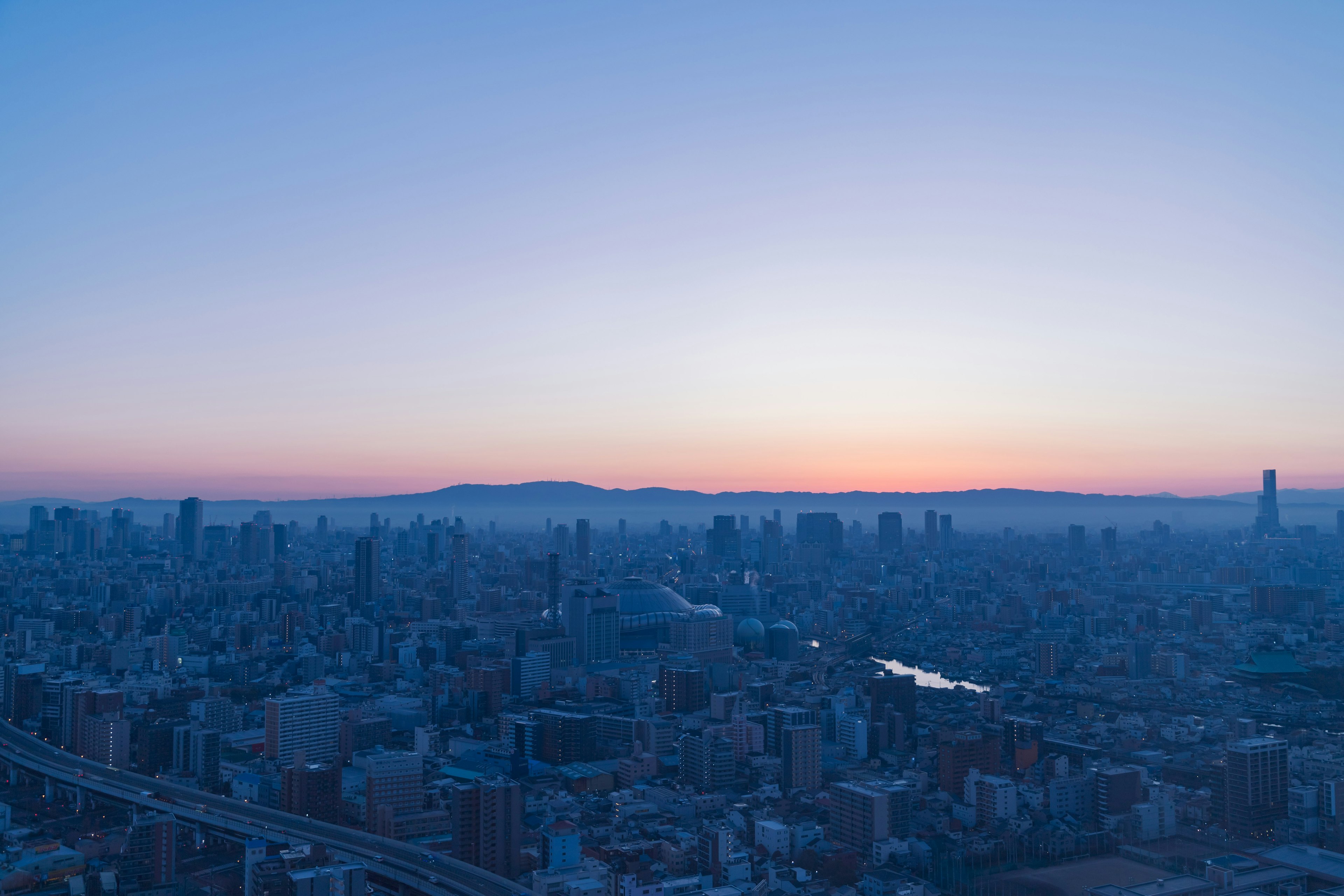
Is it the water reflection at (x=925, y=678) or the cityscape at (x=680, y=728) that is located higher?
the cityscape at (x=680, y=728)

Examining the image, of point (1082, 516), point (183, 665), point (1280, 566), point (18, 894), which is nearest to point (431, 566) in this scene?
point (183, 665)

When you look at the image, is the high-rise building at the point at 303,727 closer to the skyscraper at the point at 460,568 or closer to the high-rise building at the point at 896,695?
the high-rise building at the point at 896,695

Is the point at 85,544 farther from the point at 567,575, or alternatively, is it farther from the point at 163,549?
the point at 567,575

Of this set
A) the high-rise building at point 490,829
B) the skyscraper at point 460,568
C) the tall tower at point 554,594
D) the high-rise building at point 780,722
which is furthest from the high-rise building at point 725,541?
the high-rise building at point 490,829

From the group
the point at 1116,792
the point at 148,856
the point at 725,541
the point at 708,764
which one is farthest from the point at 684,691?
the point at 725,541

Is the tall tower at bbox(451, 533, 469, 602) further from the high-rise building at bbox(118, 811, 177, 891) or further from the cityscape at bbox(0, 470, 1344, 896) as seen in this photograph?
the high-rise building at bbox(118, 811, 177, 891)

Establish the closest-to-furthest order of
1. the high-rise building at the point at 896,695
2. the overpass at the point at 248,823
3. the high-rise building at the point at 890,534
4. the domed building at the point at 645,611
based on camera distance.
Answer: the overpass at the point at 248,823 → the high-rise building at the point at 896,695 → the domed building at the point at 645,611 → the high-rise building at the point at 890,534
